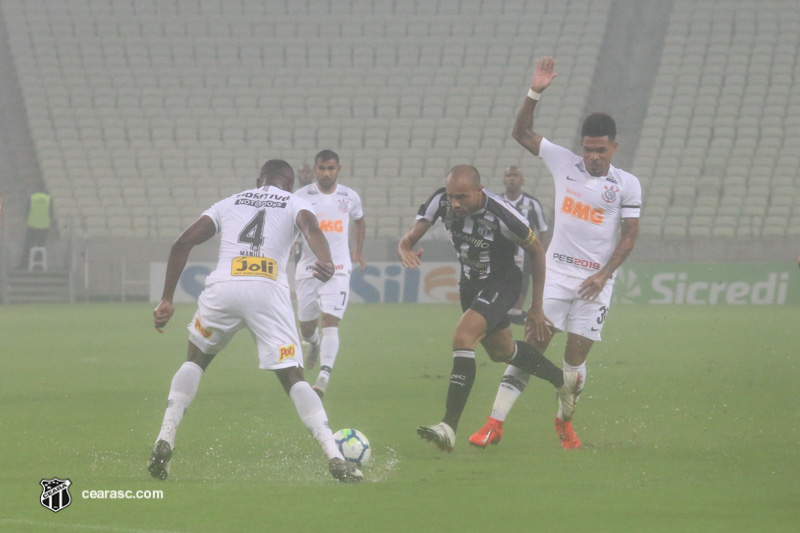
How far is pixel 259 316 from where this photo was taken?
238 inches

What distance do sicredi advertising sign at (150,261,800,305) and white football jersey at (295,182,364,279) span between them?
10230 millimetres

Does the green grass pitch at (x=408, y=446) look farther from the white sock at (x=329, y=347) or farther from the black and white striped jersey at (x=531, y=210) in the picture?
the black and white striped jersey at (x=531, y=210)

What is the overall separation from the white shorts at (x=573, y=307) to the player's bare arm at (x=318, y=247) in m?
1.96

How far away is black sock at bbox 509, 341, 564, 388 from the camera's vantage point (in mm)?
7230

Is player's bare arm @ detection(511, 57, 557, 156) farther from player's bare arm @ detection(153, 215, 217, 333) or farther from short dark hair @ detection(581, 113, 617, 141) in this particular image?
player's bare arm @ detection(153, 215, 217, 333)

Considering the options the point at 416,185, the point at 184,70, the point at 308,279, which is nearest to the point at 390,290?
the point at 416,185

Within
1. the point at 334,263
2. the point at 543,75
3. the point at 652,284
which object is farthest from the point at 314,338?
the point at 652,284

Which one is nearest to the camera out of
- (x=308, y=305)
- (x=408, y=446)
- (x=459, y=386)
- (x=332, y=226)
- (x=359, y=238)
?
(x=459, y=386)

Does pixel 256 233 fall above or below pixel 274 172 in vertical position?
below

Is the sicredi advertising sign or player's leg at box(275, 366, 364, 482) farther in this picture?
the sicredi advertising sign

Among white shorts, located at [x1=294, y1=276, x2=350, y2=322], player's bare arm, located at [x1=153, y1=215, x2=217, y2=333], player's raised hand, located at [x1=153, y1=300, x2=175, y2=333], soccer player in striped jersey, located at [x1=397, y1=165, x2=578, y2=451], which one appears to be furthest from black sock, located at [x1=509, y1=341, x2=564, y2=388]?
white shorts, located at [x1=294, y1=276, x2=350, y2=322]

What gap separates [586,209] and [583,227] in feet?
0.41

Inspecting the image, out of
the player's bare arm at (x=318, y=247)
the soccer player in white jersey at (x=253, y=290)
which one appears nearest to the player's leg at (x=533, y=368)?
the soccer player in white jersey at (x=253, y=290)

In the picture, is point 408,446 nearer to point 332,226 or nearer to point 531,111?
point 531,111
